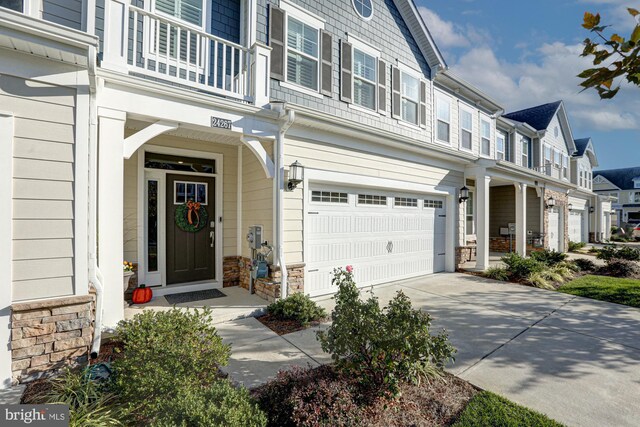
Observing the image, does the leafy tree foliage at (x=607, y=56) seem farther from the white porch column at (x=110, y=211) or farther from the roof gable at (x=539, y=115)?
the roof gable at (x=539, y=115)

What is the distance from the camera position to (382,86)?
7426 millimetres

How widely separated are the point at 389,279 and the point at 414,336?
15.9 feet

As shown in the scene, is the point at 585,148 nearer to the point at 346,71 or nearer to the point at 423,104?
the point at 423,104

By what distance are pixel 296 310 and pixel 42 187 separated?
11.2ft

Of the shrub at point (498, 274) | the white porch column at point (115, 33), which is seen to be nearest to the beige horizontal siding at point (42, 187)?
the white porch column at point (115, 33)

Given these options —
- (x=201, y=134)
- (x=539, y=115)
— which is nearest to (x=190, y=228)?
(x=201, y=134)

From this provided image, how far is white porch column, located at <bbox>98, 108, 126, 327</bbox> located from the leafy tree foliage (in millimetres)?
4459

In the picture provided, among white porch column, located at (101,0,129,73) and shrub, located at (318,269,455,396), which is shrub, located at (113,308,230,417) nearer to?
shrub, located at (318,269,455,396)

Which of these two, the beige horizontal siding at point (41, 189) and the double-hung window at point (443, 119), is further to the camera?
the double-hung window at point (443, 119)

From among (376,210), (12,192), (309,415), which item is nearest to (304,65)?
(376,210)

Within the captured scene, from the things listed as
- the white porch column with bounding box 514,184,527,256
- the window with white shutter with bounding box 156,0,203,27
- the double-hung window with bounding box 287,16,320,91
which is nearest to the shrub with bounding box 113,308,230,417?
the double-hung window with bounding box 287,16,320,91

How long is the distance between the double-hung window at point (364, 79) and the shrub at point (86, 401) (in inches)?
258

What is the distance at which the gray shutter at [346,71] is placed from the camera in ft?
21.8

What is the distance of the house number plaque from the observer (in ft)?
15.0
